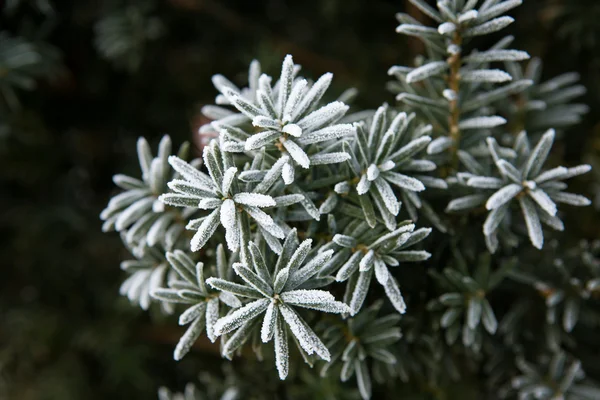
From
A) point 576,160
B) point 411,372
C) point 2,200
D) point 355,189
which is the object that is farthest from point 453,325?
point 2,200

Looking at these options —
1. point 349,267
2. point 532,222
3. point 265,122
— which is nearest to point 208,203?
point 265,122

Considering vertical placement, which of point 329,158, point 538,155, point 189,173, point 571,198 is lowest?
point 571,198

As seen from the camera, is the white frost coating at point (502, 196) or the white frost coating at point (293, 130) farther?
the white frost coating at point (502, 196)

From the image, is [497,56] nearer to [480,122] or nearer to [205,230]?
[480,122]

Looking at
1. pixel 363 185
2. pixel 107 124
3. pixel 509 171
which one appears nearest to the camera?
pixel 363 185

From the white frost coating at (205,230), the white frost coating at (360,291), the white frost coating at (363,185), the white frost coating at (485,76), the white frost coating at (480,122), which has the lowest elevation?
the white frost coating at (360,291)

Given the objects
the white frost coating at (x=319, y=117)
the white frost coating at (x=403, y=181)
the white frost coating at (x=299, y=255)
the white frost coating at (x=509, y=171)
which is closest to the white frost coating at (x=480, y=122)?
the white frost coating at (x=509, y=171)

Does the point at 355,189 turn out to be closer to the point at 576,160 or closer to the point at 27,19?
the point at 576,160

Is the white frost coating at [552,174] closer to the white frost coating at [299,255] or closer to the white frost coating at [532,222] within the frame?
the white frost coating at [532,222]
